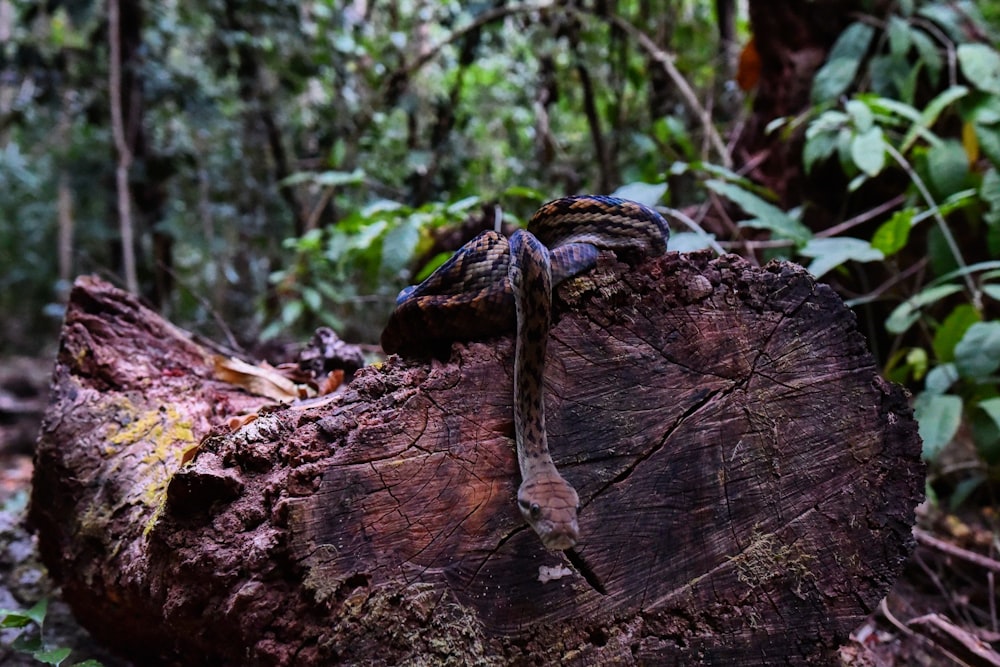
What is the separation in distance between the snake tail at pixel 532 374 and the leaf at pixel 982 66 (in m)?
4.22

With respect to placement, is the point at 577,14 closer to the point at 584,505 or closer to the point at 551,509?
the point at 584,505

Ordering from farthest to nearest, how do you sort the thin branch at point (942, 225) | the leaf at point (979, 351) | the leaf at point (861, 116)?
the leaf at point (861, 116)
the thin branch at point (942, 225)
the leaf at point (979, 351)

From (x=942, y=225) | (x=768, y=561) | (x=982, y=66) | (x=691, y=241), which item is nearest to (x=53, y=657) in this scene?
(x=768, y=561)

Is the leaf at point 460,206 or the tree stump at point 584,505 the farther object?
the leaf at point 460,206

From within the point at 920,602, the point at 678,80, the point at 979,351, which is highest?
the point at 678,80

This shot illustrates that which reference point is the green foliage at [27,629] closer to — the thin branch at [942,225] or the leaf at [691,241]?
the leaf at [691,241]

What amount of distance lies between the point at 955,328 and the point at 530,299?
303 centimetres

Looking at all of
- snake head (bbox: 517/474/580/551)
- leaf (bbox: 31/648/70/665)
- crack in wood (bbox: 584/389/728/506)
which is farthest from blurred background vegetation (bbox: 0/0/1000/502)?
snake head (bbox: 517/474/580/551)

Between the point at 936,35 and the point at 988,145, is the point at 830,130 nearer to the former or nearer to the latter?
the point at 988,145

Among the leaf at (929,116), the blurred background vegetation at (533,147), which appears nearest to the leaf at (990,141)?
the blurred background vegetation at (533,147)

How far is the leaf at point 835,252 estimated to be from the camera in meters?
3.53

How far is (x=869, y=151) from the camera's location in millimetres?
4039

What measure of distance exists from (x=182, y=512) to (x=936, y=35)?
6259 mm

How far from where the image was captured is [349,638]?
1849 millimetres
